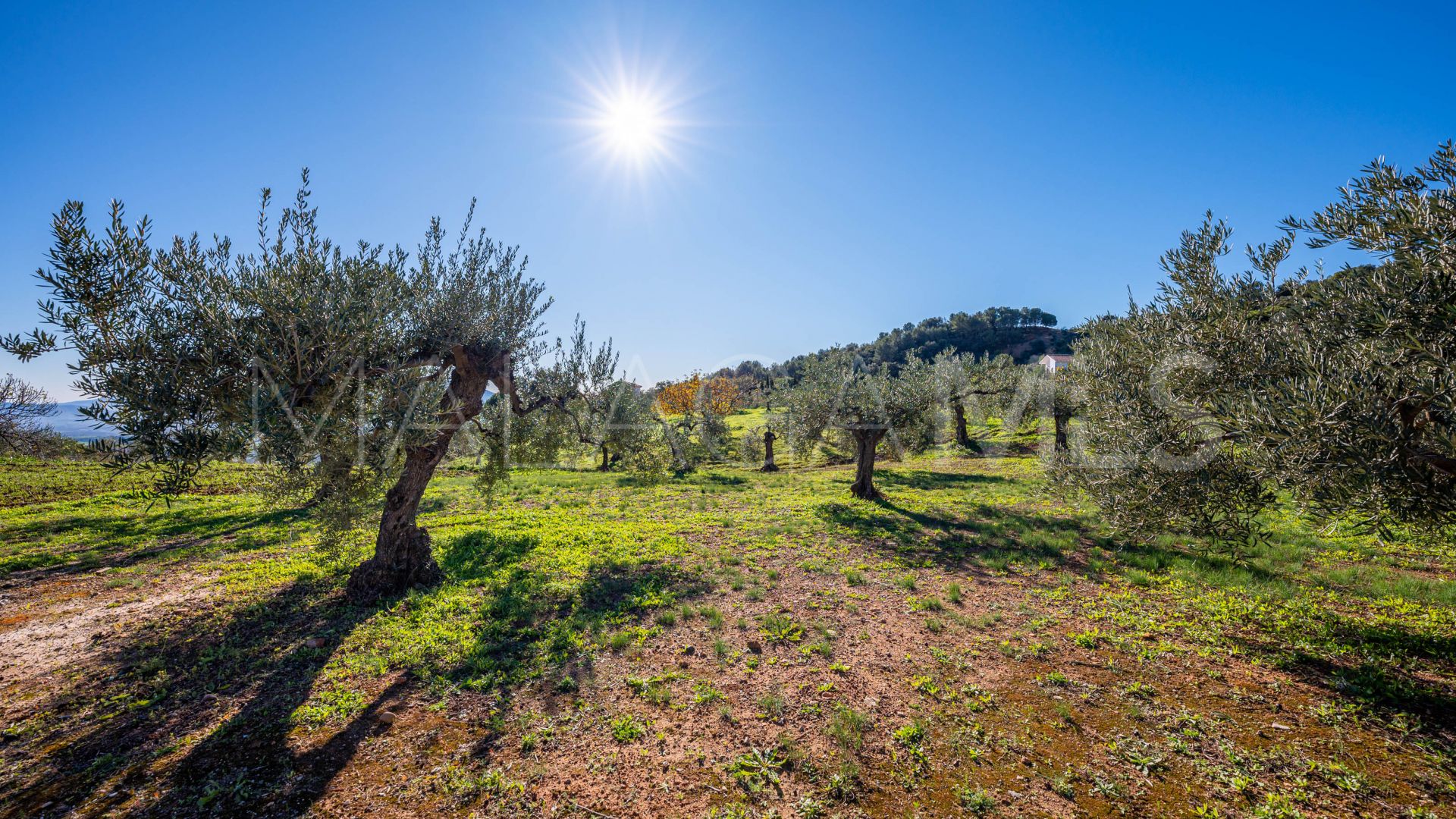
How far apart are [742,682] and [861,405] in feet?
58.2

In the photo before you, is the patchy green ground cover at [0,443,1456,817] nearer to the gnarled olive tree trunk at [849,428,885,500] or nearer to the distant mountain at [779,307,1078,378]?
the gnarled olive tree trunk at [849,428,885,500]

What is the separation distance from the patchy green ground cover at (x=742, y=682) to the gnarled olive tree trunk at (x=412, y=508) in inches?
29.3

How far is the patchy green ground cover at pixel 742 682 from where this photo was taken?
6031 millimetres

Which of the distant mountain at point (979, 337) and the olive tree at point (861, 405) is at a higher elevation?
the distant mountain at point (979, 337)

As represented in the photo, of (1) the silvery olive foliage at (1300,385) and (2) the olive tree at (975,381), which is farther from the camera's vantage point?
(2) the olive tree at (975,381)

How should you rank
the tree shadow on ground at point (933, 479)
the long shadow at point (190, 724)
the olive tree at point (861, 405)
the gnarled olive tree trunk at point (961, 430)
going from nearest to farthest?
the long shadow at point (190, 724), the olive tree at point (861, 405), the tree shadow on ground at point (933, 479), the gnarled olive tree trunk at point (961, 430)

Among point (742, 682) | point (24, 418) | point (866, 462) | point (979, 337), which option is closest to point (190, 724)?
point (742, 682)

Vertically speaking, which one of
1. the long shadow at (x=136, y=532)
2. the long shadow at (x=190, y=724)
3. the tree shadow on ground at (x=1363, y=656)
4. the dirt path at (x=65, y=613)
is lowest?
the tree shadow on ground at (x=1363, y=656)

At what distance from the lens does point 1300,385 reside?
6.49m

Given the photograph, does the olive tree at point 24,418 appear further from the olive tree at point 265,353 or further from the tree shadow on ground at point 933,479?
the tree shadow on ground at point 933,479

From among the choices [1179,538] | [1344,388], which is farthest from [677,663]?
[1179,538]

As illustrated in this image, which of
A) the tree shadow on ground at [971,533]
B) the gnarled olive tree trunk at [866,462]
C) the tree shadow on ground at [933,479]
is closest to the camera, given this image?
the tree shadow on ground at [971,533]

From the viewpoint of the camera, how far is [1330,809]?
5617 millimetres

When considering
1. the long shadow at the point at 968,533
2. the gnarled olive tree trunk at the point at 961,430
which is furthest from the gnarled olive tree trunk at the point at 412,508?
the gnarled olive tree trunk at the point at 961,430
